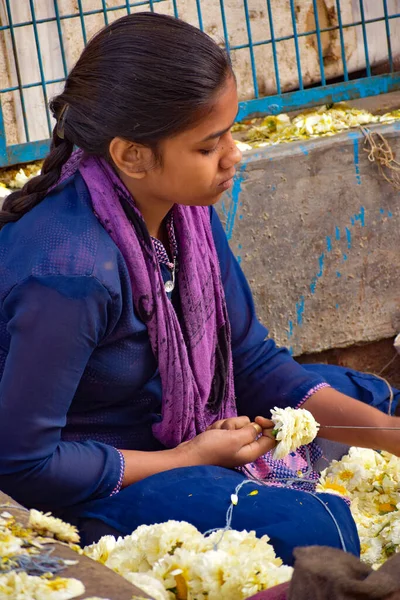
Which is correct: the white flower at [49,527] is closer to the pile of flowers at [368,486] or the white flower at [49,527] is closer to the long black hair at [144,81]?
the long black hair at [144,81]

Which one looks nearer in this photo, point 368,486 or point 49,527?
point 49,527

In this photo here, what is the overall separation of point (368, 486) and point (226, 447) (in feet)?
2.65

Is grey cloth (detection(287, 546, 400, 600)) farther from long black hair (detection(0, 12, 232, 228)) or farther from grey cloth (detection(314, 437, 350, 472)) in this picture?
grey cloth (detection(314, 437, 350, 472))

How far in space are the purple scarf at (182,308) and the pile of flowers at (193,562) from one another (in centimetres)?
58

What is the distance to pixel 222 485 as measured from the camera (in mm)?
2584

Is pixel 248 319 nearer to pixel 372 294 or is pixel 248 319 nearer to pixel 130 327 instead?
pixel 130 327

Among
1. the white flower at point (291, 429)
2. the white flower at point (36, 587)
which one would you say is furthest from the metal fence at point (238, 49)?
the white flower at point (36, 587)

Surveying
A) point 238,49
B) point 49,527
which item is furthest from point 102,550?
point 238,49

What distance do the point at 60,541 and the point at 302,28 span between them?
410 centimetres

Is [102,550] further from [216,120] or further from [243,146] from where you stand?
[243,146]

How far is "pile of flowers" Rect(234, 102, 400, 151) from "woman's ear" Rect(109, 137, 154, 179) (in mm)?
1792

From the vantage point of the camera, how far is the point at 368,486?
3.30 m

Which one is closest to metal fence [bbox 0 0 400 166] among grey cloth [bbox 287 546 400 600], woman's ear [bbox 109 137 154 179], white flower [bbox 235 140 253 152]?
white flower [bbox 235 140 253 152]

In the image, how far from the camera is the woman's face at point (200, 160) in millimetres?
2557
